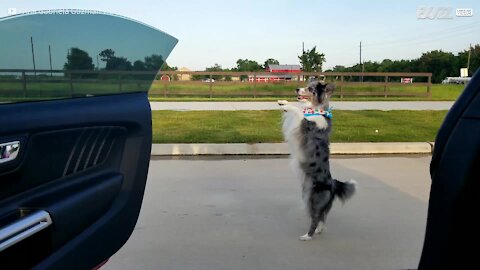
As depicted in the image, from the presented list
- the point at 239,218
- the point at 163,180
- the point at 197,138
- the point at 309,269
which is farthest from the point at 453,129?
the point at 197,138

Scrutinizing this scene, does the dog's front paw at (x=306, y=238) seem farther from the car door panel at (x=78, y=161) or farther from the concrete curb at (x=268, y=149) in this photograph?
the concrete curb at (x=268, y=149)

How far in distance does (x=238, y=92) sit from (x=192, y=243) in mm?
16803

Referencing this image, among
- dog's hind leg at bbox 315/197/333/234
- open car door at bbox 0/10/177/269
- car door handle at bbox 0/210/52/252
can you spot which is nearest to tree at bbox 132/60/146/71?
open car door at bbox 0/10/177/269

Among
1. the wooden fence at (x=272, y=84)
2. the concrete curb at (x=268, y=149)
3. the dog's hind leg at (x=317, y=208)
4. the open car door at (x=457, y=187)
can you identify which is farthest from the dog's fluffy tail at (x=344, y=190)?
the wooden fence at (x=272, y=84)

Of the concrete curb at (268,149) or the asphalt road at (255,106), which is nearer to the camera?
the concrete curb at (268,149)

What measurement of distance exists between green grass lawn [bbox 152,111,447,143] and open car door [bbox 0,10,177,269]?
6262 millimetres

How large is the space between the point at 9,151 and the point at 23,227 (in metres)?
0.27

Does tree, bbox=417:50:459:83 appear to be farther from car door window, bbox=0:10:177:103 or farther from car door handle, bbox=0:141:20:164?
car door handle, bbox=0:141:20:164

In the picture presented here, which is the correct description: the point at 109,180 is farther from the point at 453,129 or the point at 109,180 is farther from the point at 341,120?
the point at 341,120

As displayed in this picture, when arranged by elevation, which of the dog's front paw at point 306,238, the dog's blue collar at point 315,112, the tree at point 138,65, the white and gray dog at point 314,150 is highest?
the tree at point 138,65

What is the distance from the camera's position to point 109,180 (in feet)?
5.95

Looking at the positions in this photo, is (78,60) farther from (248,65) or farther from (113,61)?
(248,65)

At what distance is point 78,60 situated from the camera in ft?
6.02

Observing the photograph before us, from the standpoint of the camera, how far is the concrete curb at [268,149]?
7.61 metres
